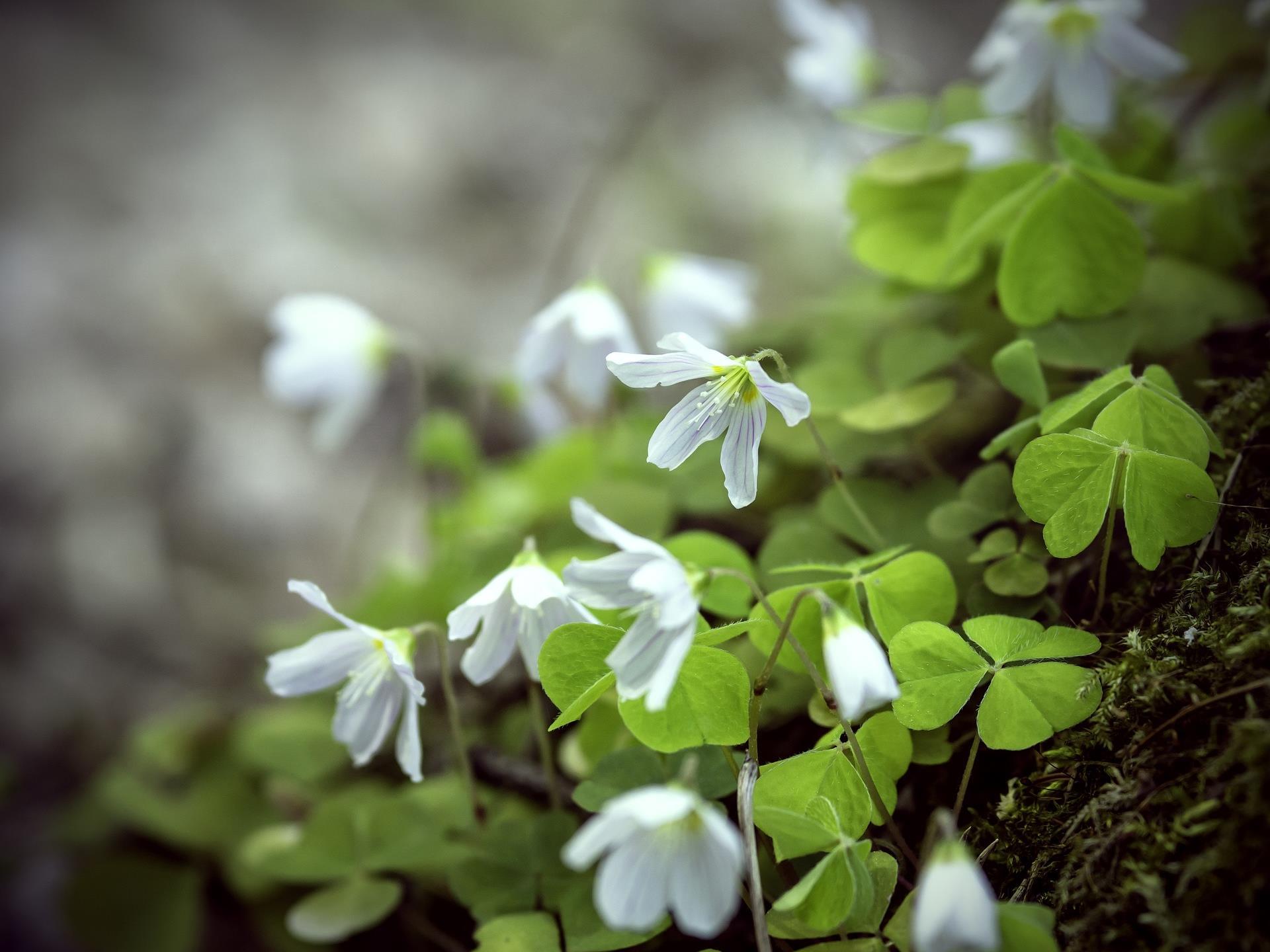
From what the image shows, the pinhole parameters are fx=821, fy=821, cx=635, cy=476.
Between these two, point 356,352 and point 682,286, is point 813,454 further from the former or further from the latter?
point 356,352

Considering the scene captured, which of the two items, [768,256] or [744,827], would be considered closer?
[744,827]

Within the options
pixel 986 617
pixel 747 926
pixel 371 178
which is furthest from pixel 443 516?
pixel 371 178

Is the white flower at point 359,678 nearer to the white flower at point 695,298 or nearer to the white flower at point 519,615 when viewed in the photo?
the white flower at point 519,615

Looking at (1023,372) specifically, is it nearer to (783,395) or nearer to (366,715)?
(783,395)

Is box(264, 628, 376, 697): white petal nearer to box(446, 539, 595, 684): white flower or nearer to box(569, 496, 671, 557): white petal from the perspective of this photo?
box(446, 539, 595, 684): white flower

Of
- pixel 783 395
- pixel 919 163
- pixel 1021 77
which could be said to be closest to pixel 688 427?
pixel 783 395

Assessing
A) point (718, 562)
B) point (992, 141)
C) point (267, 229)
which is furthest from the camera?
point (267, 229)

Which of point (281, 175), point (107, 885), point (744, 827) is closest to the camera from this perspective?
point (744, 827)
